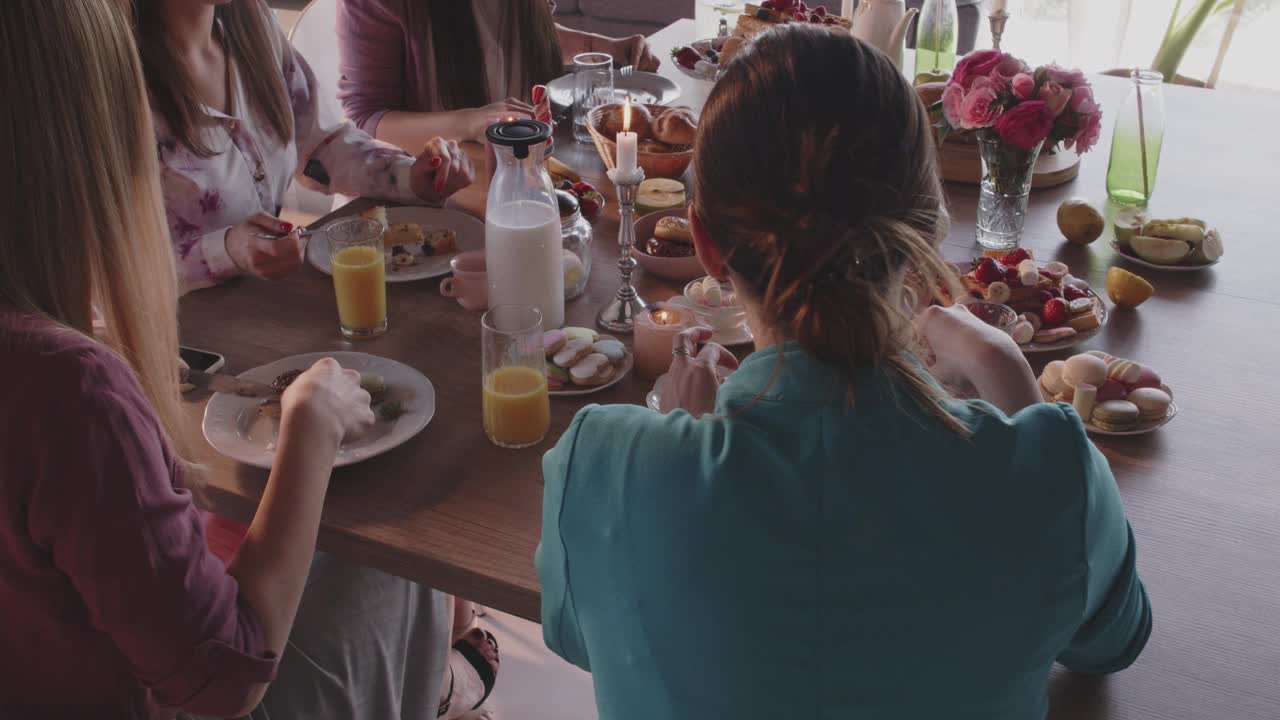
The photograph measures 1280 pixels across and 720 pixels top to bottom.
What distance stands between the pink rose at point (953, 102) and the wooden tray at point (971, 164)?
13.2 inches

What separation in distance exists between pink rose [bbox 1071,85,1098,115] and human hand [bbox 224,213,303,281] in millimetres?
1099

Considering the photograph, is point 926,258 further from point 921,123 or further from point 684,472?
point 684,472

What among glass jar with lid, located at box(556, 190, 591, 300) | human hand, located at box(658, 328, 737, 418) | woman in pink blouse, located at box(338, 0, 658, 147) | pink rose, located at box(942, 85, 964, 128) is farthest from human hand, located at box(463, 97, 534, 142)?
human hand, located at box(658, 328, 737, 418)

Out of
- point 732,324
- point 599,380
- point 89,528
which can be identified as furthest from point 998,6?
point 89,528

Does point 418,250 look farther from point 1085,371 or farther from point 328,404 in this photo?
point 1085,371

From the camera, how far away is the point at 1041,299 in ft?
4.59

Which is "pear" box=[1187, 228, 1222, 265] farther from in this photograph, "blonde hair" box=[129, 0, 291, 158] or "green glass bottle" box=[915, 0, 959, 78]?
"blonde hair" box=[129, 0, 291, 158]

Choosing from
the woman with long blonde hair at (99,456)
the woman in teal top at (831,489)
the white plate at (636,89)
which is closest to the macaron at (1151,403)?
the woman in teal top at (831,489)

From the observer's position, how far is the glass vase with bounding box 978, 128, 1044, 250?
5.08 feet

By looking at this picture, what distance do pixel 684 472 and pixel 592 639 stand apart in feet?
0.57

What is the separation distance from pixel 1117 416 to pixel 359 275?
0.91m

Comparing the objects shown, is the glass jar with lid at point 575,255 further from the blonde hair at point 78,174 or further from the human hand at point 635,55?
the human hand at point 635,55

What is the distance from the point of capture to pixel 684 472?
2.47 ft

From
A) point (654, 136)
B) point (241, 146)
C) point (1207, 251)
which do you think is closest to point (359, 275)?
point (241, 146)
